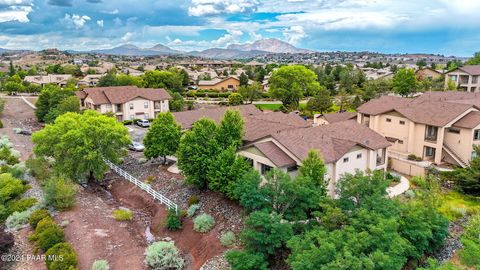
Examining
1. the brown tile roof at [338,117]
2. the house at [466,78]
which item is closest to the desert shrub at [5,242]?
the brown tile roof at [338,117]

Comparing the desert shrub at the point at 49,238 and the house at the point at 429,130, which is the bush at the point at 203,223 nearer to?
the desert shrub at the point at 49,238

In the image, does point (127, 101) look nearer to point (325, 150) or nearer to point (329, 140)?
point (329, 140)

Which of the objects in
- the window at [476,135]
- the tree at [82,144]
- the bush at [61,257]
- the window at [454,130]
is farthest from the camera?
the window at [454,130]

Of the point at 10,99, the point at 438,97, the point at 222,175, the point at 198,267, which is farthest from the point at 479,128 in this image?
the point at 10,99

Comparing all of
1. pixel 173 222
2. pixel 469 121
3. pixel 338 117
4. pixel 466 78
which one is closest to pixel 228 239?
pixel 173 222

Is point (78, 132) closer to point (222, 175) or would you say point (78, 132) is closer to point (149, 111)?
point (222, 175)

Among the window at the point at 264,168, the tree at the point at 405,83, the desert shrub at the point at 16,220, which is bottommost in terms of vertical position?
the desert shrub at the point at 16,220

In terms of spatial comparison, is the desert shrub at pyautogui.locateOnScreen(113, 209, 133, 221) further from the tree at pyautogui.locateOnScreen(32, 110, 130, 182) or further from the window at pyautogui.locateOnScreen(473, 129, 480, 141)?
the window at pyautogui.locateOnScreen(473, 129, 480, 141)

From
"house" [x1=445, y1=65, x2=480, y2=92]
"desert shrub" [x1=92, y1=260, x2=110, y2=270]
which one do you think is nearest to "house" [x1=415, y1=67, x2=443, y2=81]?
"house" [x1=445, y1=65, x2=480, y2=92]
